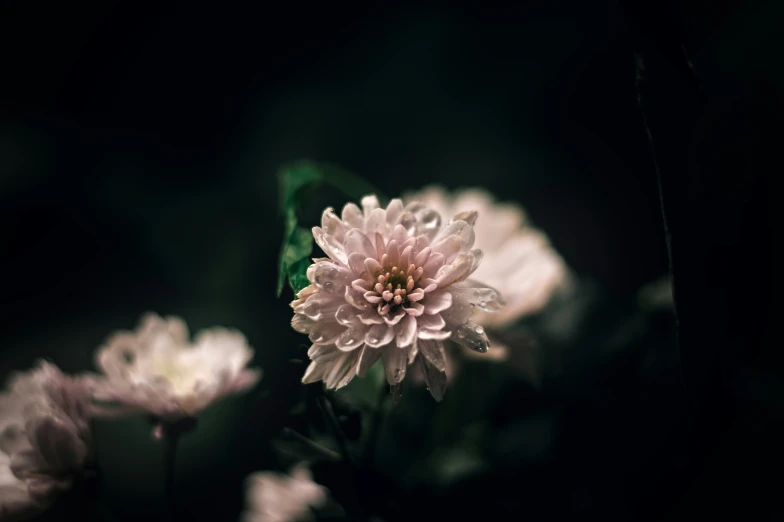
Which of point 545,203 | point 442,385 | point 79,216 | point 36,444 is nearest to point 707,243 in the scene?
point 442,385

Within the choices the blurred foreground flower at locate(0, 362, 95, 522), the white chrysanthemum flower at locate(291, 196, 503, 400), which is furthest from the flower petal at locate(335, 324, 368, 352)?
the blurred foreground flower at locate(0, 362, 95, 522)

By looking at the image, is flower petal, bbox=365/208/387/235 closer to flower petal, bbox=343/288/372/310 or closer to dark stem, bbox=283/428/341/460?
flower petal, bbox=343/288/372/310

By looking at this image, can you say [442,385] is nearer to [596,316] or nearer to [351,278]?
[351,278]

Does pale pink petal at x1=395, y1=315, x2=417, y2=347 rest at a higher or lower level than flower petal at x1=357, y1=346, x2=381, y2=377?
higher

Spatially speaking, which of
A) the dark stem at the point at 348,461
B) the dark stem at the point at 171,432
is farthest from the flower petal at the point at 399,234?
the dark stem at the point at 171,432

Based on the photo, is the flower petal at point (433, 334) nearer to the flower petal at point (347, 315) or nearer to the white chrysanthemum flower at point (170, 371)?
the flower petal at point (347, 315)

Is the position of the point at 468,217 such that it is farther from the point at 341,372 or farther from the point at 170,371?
the point at 170,371
